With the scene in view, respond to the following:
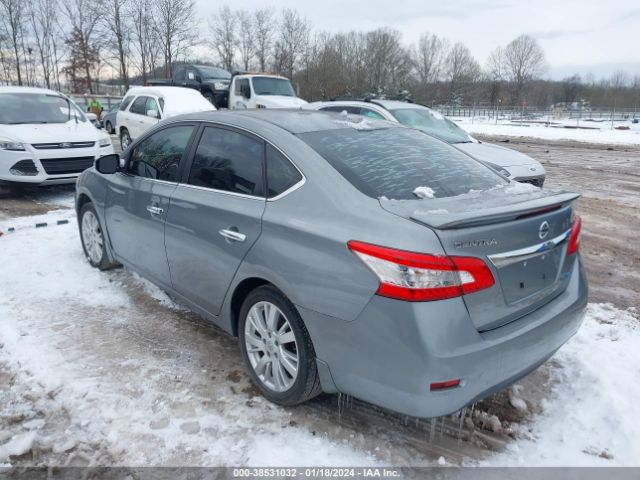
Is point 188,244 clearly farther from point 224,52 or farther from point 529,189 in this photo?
point 224,52

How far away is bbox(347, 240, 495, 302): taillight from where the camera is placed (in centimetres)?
224

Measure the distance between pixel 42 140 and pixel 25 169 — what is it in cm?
55

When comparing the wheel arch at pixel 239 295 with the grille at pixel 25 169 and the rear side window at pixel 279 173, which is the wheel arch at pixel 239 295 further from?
the grille at pixel 25 169

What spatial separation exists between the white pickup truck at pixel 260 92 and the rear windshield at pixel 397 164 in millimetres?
12121

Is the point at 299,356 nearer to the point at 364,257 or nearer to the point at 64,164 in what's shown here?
the point at 364,257

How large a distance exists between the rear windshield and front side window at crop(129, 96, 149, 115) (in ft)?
37.6

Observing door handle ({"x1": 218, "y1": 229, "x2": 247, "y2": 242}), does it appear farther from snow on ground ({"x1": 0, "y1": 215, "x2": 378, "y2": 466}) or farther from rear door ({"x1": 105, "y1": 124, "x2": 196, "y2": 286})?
snow on ground ({"x1": 0, "y1": 215, "x2": 378, "y2": 466})

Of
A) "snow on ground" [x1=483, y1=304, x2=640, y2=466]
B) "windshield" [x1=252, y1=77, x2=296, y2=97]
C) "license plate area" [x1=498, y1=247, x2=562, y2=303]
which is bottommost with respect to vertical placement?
"snow on ground" [x1=483, y1=304, x2=640, y2=466]

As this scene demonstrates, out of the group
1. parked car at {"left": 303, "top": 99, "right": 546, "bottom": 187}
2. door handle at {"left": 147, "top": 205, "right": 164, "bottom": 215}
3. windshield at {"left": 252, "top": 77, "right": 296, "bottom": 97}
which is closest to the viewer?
door handle at {"left": 147, "top": 205, "right": 164, "bottom": 215}

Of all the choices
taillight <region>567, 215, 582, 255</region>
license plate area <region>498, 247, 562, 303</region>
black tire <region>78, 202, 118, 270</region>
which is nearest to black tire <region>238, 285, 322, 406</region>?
license plate area <region>498, 247, 562, 303</region>

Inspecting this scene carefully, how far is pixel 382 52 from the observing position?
76.2 metres

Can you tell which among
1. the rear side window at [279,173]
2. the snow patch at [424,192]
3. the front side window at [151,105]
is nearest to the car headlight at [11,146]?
the front side window at [151,105]

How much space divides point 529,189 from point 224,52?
65.1 meters

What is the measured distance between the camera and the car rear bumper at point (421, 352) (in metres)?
2.24
